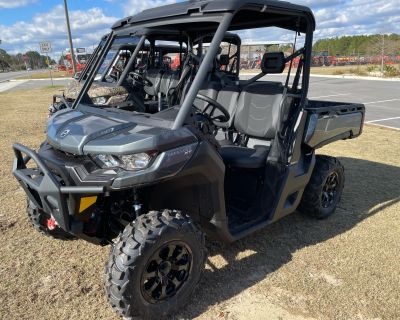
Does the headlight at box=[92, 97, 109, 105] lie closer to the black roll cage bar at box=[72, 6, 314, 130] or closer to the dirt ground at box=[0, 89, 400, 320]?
the black roll cage bar at box=[72, 6, 314, 130]

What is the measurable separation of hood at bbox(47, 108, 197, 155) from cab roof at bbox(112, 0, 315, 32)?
79cm

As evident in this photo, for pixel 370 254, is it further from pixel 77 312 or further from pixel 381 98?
pixel 381 98

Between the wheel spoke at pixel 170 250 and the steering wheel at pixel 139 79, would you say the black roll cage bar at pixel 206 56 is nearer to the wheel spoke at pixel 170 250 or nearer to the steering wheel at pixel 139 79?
the wheel spoke at pixel 170 250

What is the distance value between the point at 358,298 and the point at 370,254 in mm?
705

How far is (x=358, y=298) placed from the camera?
2.80 metres

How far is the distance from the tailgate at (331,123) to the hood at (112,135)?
1517mm

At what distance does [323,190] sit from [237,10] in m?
2.24

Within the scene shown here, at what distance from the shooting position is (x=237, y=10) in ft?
8.45

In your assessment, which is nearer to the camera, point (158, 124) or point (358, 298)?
point (158, 124)

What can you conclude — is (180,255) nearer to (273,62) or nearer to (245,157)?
(245,157)

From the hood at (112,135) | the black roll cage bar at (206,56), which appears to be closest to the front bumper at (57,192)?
the hood at (112,135)

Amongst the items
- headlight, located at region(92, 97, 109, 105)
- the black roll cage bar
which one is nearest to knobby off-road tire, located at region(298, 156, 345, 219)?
the black roll cage bar

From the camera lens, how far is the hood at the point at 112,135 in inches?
89.6

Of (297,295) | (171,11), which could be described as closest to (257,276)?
(297,295)
